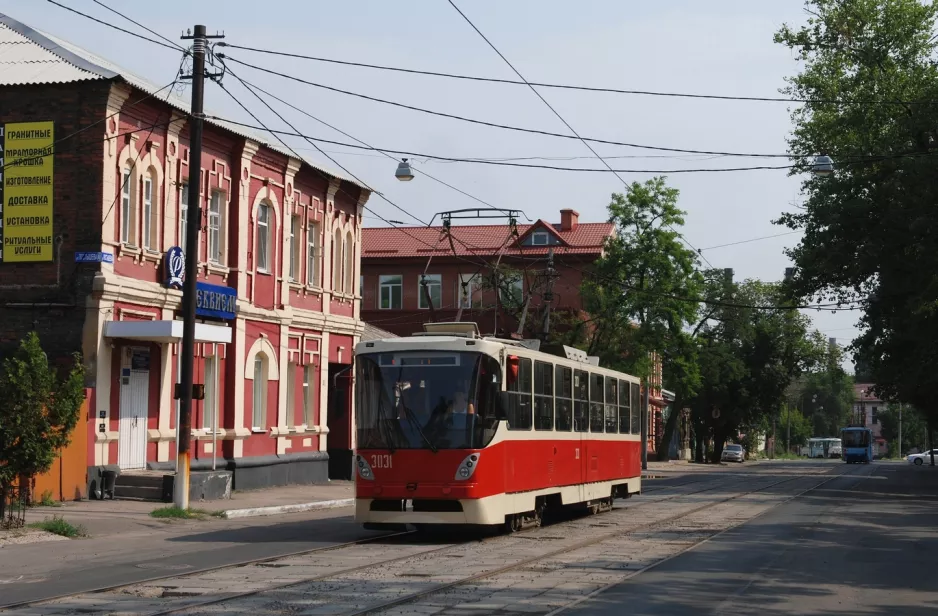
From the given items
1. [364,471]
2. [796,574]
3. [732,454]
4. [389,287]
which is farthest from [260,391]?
[732,454]

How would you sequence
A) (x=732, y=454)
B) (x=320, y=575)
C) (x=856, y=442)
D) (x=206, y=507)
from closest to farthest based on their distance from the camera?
(x=320, y=575) → (x=206, y=507) → (x=856, y=442) → (x=732, y=454)

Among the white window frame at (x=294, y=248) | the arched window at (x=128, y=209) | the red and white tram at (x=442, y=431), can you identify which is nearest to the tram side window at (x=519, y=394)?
the red and white tram at (x=442, y=431)

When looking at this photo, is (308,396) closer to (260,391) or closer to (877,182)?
(260,391)

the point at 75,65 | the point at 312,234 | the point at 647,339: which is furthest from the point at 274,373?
the point at 647,339

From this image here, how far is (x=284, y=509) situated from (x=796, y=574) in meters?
13.8

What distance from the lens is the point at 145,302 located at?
2689 centimetres

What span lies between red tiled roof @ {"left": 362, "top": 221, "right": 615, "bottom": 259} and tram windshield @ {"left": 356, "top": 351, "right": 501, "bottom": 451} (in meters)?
51.3

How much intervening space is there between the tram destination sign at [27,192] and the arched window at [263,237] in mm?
7568

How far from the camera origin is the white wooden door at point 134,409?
86.8ft

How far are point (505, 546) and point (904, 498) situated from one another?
821 inches

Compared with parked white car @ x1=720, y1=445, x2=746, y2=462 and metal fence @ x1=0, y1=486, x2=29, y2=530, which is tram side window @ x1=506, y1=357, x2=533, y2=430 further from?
parked white car @ x1=720, y1=445, x2=746, y2=462

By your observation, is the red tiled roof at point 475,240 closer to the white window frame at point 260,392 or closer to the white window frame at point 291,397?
the white window frame at point 291,397

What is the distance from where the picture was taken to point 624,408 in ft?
88.9

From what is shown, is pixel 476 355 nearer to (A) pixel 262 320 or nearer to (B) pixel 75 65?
(B) pixel 75 65
